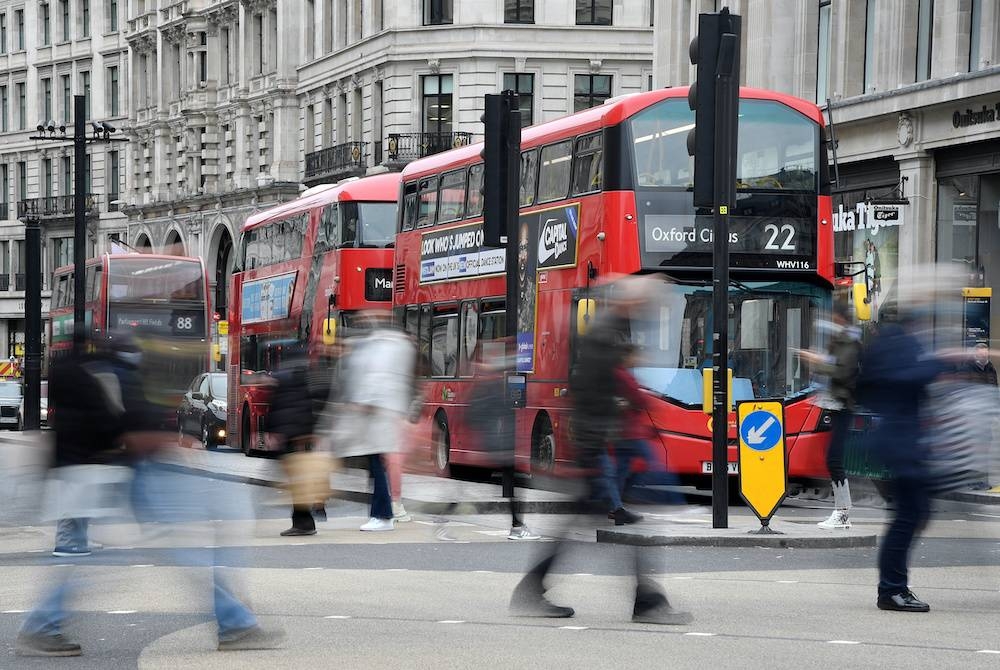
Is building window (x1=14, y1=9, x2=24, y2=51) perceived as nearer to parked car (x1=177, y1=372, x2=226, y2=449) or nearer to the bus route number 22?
parked car (x1=177, y1=372, x2=226, y2=449)

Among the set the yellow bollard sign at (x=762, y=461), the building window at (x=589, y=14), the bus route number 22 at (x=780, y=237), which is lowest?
the yellow bollard sign at (x=762, y=461)

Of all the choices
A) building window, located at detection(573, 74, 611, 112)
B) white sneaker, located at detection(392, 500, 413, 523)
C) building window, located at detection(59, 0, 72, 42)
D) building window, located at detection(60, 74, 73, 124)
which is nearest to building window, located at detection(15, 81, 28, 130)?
building window, located at detection(60, 74, 73, 124)

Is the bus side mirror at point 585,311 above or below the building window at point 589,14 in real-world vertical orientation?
below

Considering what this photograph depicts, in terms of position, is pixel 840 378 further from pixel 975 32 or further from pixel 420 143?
pixel 420 143

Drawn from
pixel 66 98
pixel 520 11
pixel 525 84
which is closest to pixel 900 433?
pixel 525 84

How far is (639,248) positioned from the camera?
18.8m

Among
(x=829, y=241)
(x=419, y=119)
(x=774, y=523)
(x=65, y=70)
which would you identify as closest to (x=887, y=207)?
(x=829, y=241)

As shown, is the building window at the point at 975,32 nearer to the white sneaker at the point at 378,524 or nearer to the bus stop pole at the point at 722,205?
the bus stop pole at the point at 722,205

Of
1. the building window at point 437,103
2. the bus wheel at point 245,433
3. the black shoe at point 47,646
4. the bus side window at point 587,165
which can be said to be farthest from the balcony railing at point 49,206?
the black shoe at point 47,646

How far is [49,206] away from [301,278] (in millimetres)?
58119

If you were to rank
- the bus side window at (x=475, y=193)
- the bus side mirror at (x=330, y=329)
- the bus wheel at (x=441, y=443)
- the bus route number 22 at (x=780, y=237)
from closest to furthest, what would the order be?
1. the bus route number 22 at (x=780, y=237)
2. the bus side window at (x=475, y=193)
3. the bus wheel at (x=441, y=443)
4. the bus side mirror at (x=330, y=329)

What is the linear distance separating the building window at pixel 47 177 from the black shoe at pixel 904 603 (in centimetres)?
8018

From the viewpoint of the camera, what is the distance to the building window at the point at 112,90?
272ft

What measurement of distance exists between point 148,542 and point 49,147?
3174 inches
